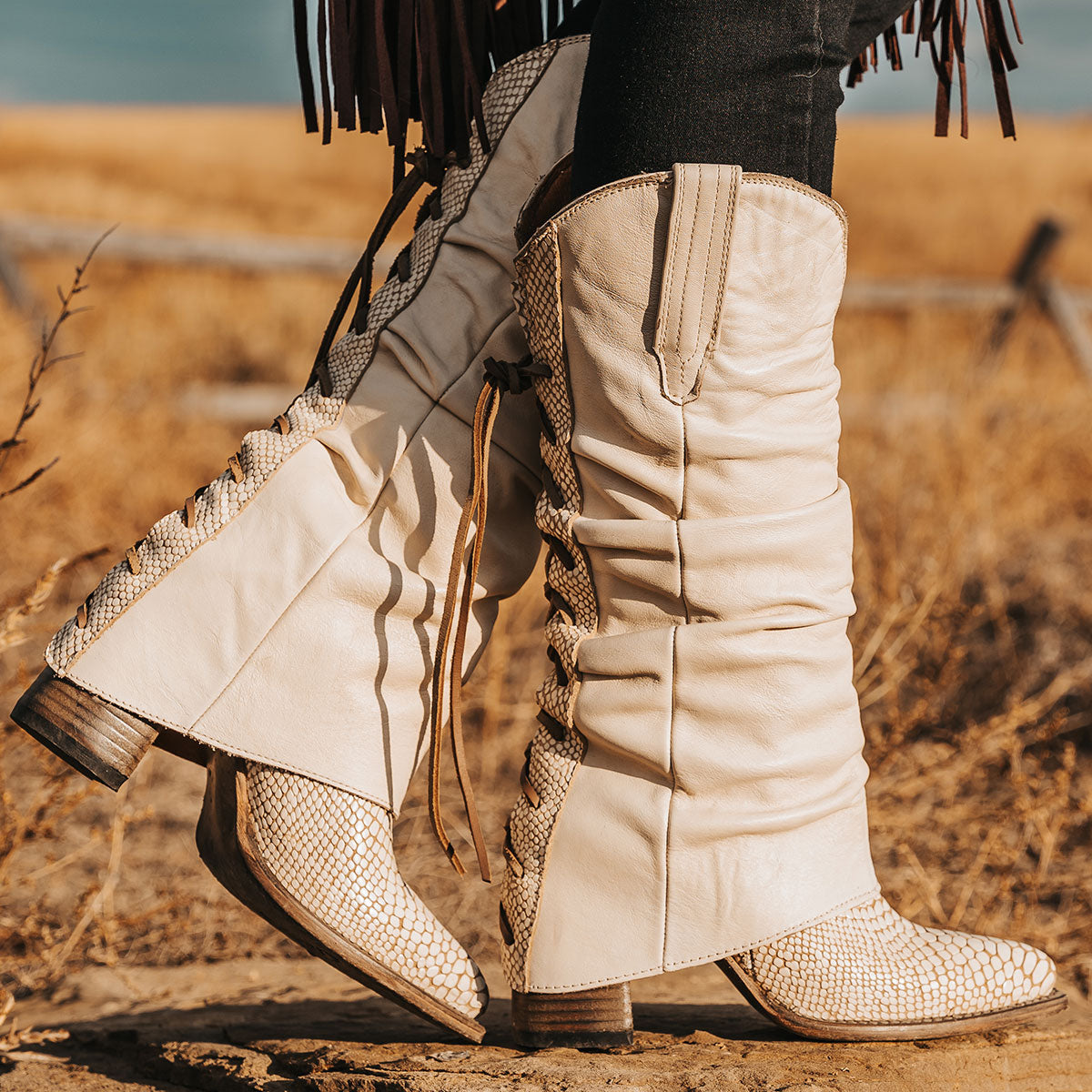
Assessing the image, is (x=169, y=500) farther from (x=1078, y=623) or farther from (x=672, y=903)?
(x=672, y=903)

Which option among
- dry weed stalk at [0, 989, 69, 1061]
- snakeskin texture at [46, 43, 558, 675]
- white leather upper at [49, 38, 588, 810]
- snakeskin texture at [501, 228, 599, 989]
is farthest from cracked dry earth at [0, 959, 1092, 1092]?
snakeskin texture at [46, 43, 558, 675]

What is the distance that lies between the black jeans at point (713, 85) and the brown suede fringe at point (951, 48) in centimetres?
37

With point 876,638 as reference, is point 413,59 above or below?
above

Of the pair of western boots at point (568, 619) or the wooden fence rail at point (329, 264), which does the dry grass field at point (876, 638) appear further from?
the wooden fence rail at point (329, 264)

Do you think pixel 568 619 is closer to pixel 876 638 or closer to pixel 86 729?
pixel 86 729

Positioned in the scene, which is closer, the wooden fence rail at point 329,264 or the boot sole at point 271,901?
the boot sole at point 271,901

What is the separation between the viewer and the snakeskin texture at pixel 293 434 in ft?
3.66

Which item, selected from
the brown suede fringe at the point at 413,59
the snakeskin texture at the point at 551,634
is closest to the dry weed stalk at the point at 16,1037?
the snakeskin texture at the point at 551,634

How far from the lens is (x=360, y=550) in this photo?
1.12m

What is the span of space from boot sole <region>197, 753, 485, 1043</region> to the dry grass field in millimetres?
124

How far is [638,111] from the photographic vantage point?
968 mm

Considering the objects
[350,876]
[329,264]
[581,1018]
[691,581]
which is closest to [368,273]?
[691,581]

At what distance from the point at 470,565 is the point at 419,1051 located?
497 millimetres

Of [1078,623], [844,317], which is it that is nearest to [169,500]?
[1078,623]
